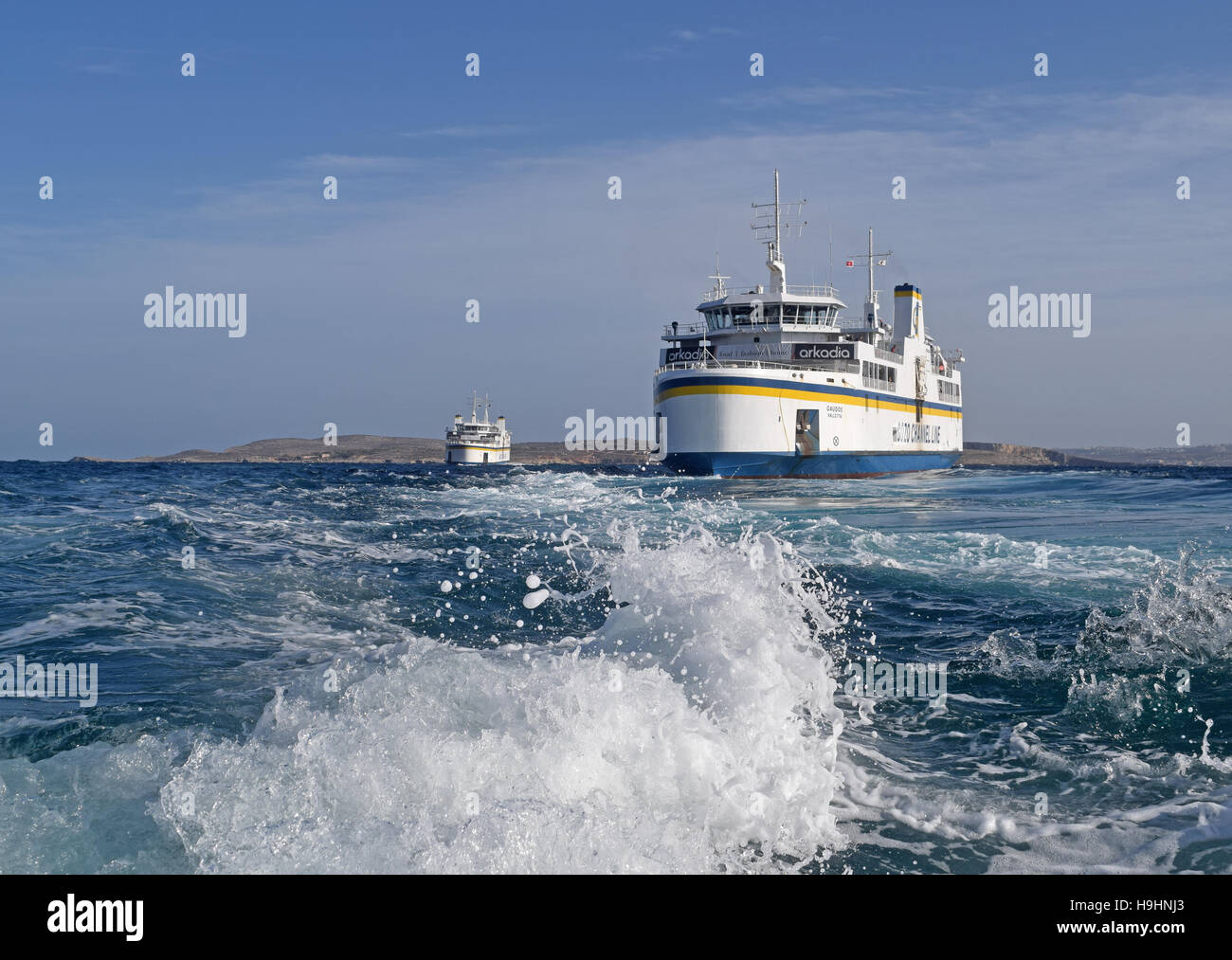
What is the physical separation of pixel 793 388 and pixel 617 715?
138ft

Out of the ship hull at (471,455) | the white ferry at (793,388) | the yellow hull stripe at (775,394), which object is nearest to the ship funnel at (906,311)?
the white ferry at (793,388)

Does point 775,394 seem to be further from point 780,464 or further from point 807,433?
point 780,464

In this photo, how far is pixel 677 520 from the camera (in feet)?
70.9

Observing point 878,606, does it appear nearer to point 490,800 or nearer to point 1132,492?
point 490,800

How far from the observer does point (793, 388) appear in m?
46.0

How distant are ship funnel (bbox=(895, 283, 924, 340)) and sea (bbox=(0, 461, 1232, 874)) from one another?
5252 centimetres

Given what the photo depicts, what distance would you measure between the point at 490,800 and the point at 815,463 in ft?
149

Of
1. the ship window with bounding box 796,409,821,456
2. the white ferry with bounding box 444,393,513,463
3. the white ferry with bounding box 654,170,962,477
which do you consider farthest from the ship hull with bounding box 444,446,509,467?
the ship window with bounding box 796,409,821,456

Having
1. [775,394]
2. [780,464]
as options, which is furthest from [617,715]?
[780,464]

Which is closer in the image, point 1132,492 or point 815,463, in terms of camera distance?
point 1132,492

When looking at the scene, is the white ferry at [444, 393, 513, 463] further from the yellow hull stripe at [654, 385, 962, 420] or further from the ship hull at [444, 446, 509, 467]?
the yellow hull stripe at [654, 385, 962, 420]

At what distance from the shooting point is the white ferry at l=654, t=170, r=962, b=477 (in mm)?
44188

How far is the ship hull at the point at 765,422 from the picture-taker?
43.9 meters

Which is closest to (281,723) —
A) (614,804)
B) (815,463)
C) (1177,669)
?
(614,804)
